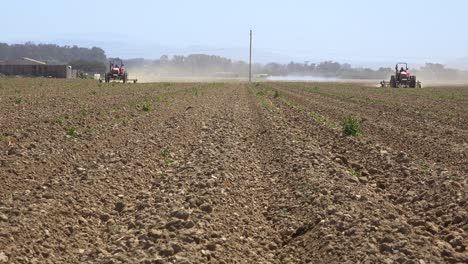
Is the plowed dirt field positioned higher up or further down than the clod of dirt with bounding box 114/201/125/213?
higher up

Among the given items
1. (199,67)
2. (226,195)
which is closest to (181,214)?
(226,195)

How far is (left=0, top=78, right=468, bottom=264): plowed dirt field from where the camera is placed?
5.84m

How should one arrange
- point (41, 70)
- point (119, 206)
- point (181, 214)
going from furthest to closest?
point (41, 70) < point (119, 206) < point (181, 214)

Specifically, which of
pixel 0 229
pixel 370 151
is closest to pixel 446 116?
pixel 370 151

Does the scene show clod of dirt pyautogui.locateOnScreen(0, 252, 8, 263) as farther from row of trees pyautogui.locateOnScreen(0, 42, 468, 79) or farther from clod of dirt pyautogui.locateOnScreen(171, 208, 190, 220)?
row of trees pyautogui.locateOnScreen(0, 42, 468, 79)

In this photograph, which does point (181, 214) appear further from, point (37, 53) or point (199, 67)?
point (37, 53)

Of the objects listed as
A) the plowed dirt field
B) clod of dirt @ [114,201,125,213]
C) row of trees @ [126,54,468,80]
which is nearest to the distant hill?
row of trees @ [126,54,468,80]

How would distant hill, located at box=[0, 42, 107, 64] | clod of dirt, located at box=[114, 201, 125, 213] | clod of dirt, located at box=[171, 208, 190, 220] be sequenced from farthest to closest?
1. distant hill, located at box=[0, 42, 107, 64]
2. clod of dirt, located at box=[114, 201, 125, 213]
3. clod of dirt, located at box=[171, 208, 190, 220]

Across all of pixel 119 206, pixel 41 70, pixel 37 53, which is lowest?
pixel 119 206

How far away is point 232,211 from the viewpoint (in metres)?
7.31

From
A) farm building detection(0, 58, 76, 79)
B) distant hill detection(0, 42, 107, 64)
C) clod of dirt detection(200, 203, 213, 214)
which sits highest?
distant hill detection(0, 42, 107, 64)

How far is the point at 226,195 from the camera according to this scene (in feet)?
26.2

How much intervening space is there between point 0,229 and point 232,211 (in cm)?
255

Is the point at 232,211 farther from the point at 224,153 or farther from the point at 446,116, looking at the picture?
the point at 446,116
